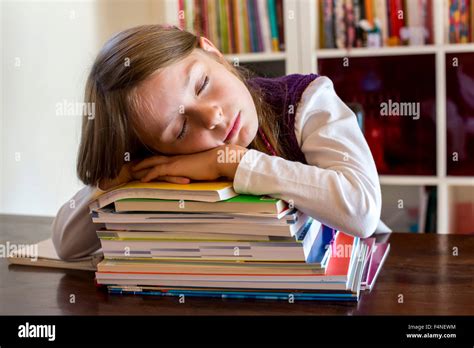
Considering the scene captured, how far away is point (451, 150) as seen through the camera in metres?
2.51

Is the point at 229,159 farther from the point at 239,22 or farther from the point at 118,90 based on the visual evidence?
the point at 239,22

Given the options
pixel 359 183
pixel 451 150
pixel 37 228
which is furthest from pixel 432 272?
pixel 451 150

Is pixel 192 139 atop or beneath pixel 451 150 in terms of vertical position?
atop

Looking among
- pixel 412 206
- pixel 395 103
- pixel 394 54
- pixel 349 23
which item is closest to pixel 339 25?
pixel 349 23

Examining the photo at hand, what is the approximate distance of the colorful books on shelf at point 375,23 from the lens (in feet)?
8.23

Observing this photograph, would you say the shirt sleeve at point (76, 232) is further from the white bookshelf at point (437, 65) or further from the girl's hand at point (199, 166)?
the white bookshelf at point (437, 65)

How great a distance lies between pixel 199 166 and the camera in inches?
37.0

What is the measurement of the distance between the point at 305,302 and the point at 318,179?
6.8 inches

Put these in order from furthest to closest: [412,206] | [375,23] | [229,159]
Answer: [412,206]
[375,23]
[229,159]

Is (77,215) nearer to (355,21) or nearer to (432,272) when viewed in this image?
(432,272)

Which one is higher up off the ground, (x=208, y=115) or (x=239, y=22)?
(x=239, y=22)

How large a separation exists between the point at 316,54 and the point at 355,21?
197 mm

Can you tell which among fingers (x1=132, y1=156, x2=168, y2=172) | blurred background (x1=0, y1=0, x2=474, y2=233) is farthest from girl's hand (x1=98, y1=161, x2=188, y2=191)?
blurred background (x1=0, y1=0, x2=474, y2=233)

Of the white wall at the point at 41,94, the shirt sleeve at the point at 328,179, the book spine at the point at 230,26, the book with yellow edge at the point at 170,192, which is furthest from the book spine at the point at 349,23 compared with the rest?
the book with yellow edge at the point at 170,192
